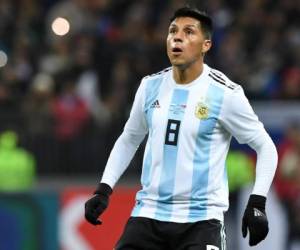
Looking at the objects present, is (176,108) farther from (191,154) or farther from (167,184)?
(167,184)

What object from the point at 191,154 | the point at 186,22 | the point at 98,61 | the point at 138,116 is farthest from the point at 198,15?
the point at 98,61

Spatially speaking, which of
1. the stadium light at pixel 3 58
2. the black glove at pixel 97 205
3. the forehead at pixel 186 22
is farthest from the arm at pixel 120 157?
the stadium light at pixel 3 58

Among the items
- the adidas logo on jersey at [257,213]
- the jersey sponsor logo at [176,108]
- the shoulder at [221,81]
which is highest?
the shoulder at [221,81]

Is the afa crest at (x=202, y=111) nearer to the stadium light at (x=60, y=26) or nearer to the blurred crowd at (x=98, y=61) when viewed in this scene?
the blurred crowd at (x=98, y=61)

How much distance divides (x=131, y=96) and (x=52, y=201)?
85.1 inches

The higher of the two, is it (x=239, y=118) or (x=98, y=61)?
(x=239, y=118)

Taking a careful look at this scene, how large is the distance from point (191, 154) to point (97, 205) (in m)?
0.68

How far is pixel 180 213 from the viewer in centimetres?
637

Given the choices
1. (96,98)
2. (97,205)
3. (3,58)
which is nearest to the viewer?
(97,205)

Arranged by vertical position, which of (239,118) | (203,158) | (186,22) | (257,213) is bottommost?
(257,213)

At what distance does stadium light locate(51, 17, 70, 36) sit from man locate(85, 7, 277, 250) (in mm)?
8129

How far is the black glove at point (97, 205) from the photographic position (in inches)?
259

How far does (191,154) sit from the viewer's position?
6402 mm

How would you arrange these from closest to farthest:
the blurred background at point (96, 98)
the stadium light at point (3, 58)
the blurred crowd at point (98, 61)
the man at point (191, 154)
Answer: the man at point (191, 154) < the blurred background at point (96, 98) < the blurred crowd at point (98, 61) < the stadium light at point (3, 58)
